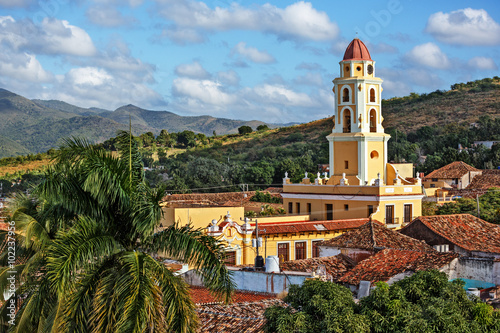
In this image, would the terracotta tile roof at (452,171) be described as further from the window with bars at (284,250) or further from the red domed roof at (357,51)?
the window with bars at (284,250)

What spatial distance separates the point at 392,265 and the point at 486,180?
134ft

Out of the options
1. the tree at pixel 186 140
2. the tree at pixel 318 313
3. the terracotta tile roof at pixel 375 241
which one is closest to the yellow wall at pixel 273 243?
the terracotta tile roof at pixel 375 241

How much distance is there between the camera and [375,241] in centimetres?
2331

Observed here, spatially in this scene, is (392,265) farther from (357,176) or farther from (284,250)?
(357,176)

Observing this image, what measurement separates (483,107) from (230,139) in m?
39.3

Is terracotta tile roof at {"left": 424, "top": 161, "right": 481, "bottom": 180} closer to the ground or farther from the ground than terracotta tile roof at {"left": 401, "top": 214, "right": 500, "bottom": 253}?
farther from the ground

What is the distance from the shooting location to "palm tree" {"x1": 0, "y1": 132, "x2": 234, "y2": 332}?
9672 mm

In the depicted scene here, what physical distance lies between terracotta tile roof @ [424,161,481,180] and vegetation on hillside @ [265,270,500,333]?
50.6 metres

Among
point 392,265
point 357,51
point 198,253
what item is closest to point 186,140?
point 357,51

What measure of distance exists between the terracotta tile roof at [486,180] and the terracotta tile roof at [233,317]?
145ft

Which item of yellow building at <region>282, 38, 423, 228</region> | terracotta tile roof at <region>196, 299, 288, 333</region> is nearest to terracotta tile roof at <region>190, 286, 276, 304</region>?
terracotta tile roof at <region>196, 299, 288, 333</region>

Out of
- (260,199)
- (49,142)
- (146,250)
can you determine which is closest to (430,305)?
(146,250)

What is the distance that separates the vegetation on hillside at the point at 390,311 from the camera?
10172mm

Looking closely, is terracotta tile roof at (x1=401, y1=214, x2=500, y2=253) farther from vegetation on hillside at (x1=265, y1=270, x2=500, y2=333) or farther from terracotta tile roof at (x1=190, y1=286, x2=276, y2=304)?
vegetation on hillside at (x1=265, y1=270, x2=500, y2=333)
